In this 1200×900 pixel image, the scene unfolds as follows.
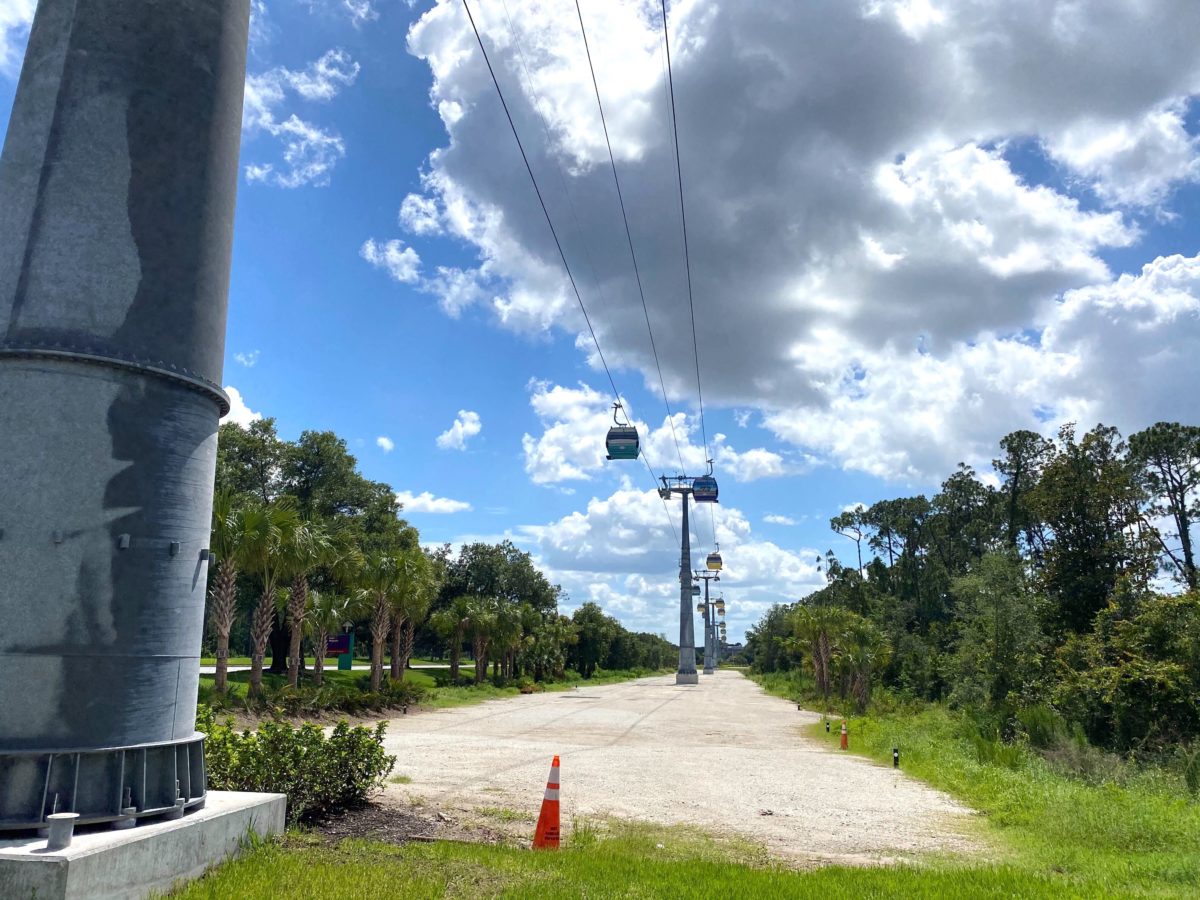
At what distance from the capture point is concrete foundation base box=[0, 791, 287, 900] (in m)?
5.24

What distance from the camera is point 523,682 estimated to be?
192 ft

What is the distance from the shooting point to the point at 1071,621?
36.6 meters

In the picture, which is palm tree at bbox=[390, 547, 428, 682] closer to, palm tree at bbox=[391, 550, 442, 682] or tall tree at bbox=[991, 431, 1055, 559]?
palm tree at bbox=[391, 550, 442, 682]

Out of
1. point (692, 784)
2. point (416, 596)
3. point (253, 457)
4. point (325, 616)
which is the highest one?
point (253, 457)

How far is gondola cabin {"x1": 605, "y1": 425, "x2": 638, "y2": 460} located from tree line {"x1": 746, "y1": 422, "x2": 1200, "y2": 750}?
14360 millimetres

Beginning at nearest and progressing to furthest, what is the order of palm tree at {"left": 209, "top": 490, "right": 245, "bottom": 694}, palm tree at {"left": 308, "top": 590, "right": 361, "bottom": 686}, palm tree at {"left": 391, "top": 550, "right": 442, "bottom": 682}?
palm tree at {"left": 209, "top": 490, "right": 245, "bottom": 694}, palm tree at {"left": 308, "top": 590, "right": 361, "bottom": 686}, palm tree at {"left": 391, "top": 550, "right": 442, "bottom": 682}

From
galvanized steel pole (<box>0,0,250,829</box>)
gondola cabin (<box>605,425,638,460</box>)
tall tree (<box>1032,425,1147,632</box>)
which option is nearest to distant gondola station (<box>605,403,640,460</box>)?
gondola cabin (<box>605,425,638,460</box>)

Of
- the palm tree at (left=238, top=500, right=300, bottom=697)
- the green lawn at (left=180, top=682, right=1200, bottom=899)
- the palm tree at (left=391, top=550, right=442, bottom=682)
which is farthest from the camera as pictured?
the palm tree at (left=391, top=550, right=442, bottom=682)

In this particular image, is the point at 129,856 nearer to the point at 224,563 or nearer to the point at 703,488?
the point at 224,563

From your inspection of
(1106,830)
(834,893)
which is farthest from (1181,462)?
(834,893)

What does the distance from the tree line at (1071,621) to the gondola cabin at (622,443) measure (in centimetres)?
1436

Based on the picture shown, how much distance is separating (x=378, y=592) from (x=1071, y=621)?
29.5 metres

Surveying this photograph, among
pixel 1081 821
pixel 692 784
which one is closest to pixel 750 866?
pixel 1081 821

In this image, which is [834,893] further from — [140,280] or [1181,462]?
[1181,462]
